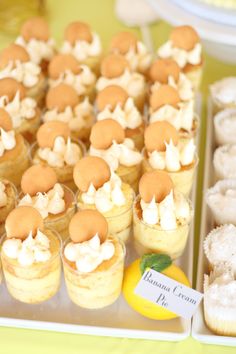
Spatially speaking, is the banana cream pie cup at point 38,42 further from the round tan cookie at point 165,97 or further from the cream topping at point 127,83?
the round tan cookie at point 165,97

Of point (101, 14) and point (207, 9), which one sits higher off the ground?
point (207, 9)

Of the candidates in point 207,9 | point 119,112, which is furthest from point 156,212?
point 207,9

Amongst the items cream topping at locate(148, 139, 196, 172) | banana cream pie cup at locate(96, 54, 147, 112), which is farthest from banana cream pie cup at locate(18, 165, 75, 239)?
banana cream pie cup at locate(96, 54, 147, 112)

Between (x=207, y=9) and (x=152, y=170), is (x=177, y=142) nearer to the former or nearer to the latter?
(x=152, y=170)

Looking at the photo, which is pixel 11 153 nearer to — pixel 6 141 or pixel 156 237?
pixel 6 141

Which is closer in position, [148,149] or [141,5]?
[148,149]

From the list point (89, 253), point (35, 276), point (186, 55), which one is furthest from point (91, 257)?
point (186, 55)

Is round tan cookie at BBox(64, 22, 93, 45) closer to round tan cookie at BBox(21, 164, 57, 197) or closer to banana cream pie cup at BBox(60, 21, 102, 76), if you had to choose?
banana cream pie cup at BBox(60, 21, 102, 76)
